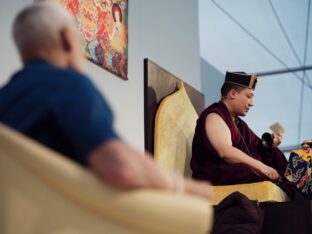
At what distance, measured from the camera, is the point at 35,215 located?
0.96 meters

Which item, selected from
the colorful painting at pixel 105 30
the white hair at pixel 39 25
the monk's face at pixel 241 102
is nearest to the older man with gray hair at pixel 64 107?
the white hair at pixel 39 25

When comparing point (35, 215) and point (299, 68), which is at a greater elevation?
point (35, 215)

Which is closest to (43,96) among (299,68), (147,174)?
(147,174)

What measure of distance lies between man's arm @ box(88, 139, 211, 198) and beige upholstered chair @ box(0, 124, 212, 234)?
0.01 meters

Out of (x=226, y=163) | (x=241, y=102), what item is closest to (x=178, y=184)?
(x=226, y=163)

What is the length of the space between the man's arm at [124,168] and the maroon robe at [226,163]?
190 cm

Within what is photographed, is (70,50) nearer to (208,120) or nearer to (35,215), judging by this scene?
(35,215)

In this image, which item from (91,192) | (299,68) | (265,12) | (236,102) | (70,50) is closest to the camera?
(91,192)

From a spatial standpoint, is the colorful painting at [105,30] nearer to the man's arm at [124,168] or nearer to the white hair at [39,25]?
the white hair at [39,25]

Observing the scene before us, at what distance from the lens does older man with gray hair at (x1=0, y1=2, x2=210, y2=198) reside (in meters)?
0.89

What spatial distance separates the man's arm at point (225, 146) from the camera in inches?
112

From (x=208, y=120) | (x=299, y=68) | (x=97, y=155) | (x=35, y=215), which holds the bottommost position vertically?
(x=299, y=68)

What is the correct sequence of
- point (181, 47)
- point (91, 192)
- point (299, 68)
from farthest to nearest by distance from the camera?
1. point (299, 68)
2. point (181, 47)
3. point (91, 192)

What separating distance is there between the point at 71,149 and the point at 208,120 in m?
2.02
